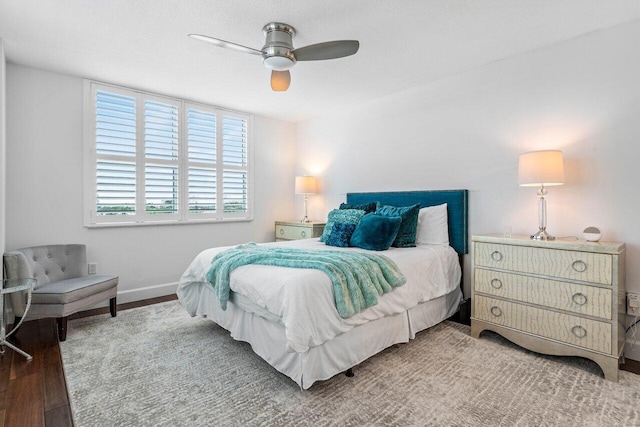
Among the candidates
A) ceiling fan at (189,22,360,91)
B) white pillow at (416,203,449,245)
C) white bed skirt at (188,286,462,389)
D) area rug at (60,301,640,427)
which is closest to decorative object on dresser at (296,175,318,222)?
white pillow at (416,203,449,245)

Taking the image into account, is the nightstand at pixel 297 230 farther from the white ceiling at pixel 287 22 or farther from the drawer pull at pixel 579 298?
the drawer pull at pixel 579 298

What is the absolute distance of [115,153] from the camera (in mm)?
3623

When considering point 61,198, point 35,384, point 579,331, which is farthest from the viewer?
point 61,198

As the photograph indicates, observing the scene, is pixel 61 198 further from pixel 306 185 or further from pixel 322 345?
pixel 322 345

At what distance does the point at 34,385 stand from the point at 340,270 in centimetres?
204

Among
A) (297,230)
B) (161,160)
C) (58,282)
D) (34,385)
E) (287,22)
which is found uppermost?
(287,22)

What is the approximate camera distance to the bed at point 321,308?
189 centimetres

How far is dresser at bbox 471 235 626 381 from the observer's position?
209 centimetres

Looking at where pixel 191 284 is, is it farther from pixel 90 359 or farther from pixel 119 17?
pixel 119 17

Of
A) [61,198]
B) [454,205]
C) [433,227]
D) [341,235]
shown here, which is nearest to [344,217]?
[341,235]

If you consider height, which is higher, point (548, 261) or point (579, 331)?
point (548, 261)

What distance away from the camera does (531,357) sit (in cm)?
239

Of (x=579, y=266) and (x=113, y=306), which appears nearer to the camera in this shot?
(x=579, y=266)

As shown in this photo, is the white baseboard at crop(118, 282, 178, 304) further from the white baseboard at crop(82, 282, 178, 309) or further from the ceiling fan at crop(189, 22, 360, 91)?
the ceiling fan at crop(189, 22, 360, 91)
